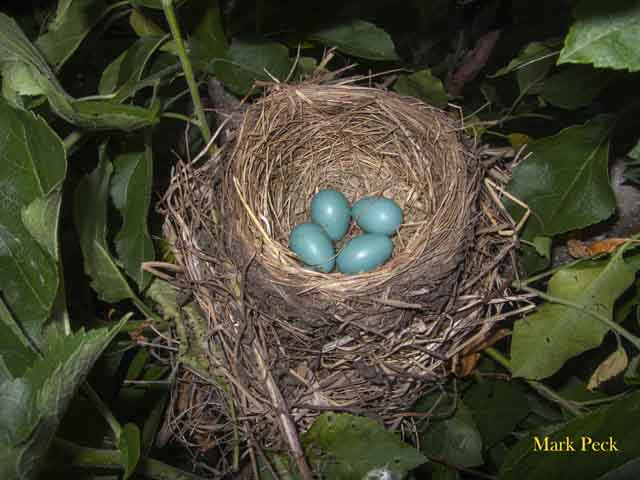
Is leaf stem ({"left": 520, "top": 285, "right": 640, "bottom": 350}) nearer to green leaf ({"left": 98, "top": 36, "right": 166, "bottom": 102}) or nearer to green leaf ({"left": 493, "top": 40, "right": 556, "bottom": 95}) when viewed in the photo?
green leaf ({"left": 493, "top": 40, "right": 556, "bottom": 95})

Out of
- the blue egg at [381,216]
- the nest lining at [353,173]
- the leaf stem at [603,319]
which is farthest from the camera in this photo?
the blue egg at [381,216]

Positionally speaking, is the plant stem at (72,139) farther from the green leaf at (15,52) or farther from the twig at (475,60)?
the twig at (475,60)

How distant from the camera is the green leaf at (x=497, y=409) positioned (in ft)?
3.78

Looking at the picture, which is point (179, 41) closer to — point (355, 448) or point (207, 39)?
point (207, 39)

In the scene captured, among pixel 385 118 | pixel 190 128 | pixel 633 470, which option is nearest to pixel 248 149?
pixel 190 128

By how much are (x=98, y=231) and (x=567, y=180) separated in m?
0.80

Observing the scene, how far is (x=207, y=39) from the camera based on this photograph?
3.32 feet

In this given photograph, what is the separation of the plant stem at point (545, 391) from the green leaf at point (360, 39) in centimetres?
59

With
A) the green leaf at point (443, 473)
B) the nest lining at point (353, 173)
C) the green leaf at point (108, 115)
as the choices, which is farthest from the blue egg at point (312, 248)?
the green leaf at point (108, 115)

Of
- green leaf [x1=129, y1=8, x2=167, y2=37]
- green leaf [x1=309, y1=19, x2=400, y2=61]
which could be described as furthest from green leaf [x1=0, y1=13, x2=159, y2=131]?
green leaf [x1=309, y1=19, x2=400, y2=61]

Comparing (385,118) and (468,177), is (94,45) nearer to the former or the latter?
(385,118)

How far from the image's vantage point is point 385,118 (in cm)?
126
